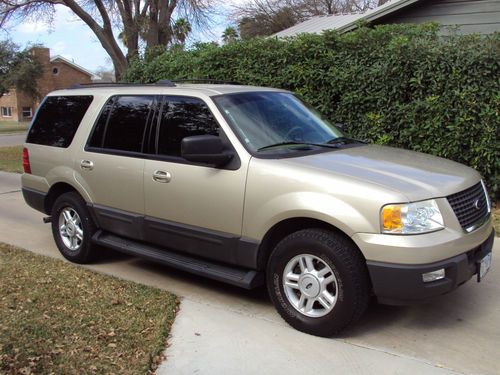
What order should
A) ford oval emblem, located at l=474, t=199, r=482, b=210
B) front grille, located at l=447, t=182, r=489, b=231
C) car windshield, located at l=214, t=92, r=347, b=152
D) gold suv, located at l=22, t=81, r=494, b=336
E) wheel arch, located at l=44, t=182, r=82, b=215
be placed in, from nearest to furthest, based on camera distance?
gold suv, located at l=22, t=81, r=494, b=336 → front grille, located at l=447, t=182, r=489, b=231 → ford oval emblem, located at l=474, t=199, r=482, b=210 → car windshield, located at l=214, t=92, r=347, b=152 → wheel arch, located at l=44, t=182, r=82, b=215

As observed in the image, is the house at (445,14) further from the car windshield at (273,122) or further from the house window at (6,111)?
the house window at (6,111)

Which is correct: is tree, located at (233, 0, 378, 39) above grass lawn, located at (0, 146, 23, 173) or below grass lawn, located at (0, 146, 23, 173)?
above

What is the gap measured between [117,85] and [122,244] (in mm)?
1710

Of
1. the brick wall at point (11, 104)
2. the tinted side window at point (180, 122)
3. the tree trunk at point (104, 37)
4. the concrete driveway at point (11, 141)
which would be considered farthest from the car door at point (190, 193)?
the brick wall at point (11, 104)

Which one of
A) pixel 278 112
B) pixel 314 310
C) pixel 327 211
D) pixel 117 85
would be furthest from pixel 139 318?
pixel 117 85

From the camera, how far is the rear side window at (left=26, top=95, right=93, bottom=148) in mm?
5617

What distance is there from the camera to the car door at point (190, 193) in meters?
4.21

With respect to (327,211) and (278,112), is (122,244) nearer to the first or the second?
(278,112)

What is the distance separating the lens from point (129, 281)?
499 cm

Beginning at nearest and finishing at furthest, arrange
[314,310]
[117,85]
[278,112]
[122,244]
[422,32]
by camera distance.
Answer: [314,310] → [278,112] → [122,244] → [117,85] → [422,32]

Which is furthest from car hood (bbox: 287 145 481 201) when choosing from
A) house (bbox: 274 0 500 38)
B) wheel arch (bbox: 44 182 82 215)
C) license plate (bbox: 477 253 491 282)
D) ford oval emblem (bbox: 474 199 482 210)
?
house (bbox: 274 0 500 38)

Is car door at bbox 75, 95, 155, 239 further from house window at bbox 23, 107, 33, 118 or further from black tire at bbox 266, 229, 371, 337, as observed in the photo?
house window at bbox 23, 107, 33, 118

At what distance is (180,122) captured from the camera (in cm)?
471

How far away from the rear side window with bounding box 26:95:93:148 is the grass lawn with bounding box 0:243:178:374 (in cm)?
139
